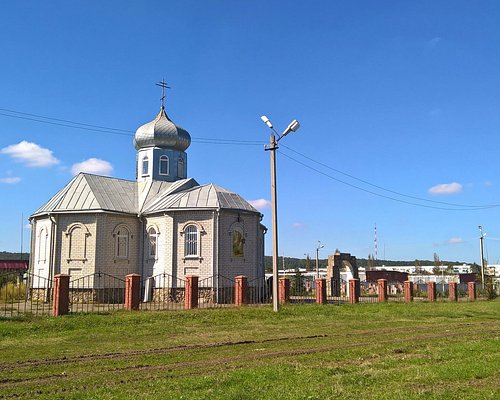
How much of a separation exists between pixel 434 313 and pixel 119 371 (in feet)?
51.9

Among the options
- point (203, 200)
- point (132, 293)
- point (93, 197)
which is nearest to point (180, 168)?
point (203, 200)

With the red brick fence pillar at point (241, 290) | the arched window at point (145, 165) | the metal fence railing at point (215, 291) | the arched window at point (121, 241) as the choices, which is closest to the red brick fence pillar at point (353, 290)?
the metal fence railing at point (215, 291)

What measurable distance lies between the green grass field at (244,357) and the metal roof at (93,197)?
33.0 ft

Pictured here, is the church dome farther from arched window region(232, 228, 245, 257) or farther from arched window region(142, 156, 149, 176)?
arched window region(232, 228, 245, 257)

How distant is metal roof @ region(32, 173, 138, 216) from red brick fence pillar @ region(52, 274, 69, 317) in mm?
8619

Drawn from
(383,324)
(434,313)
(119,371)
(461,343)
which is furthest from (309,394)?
(434,313)

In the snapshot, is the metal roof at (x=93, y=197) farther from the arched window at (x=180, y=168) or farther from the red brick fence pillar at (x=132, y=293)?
the red brick fence pillar at (x=132, y=293)

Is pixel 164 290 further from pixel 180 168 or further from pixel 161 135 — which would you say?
pixel 161 135

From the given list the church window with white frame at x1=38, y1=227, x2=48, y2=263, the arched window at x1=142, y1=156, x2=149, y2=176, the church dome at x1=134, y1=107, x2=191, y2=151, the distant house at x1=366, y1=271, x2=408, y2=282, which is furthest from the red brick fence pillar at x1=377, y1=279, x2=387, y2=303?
the distant house at x1=366, y1=271, x2=408, y2=282

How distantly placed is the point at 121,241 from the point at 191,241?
3735 mm

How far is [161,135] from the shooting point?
30828mm

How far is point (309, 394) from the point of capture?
21.8 feet

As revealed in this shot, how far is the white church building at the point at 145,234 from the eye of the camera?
25.3 m

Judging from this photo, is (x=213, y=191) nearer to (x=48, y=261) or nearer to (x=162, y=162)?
(x=162, y=162)
